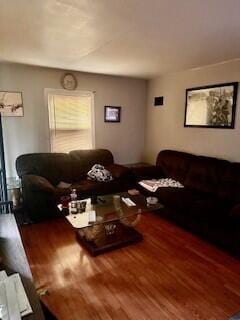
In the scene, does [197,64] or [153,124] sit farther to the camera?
[153,124]

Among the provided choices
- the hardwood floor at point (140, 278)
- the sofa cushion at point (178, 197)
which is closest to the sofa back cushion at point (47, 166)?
the hardwood floor at point (140, 278)

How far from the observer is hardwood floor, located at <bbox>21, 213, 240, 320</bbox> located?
182cm

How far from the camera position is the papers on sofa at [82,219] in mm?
2453

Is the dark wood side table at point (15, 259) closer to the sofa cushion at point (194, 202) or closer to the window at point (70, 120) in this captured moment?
the sofa cushion at point (194, 202)

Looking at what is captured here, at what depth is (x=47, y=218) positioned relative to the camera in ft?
11.0

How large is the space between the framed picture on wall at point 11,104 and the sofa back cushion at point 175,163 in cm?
259

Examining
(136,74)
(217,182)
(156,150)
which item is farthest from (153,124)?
(217,182)

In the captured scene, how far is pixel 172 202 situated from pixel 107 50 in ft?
7.00

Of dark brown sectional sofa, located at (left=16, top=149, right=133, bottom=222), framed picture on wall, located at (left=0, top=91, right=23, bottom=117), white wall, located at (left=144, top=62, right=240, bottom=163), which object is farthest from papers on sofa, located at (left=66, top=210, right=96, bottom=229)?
white wall, located at (left=144, top=62, right=240, bottom=163)

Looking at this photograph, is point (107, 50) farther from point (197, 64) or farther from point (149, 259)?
point (149, 259)

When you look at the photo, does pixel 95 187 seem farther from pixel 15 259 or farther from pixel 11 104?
pixel 15 259

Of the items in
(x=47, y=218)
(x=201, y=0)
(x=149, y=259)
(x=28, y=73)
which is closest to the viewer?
(x=201, y=0)

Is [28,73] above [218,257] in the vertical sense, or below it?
above

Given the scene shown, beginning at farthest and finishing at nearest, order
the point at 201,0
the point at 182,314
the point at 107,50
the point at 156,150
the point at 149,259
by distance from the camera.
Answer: the point at 156,150 → the point at 107,50 → the point at 149,259 → the point at 182,314 → the point at 201,0
